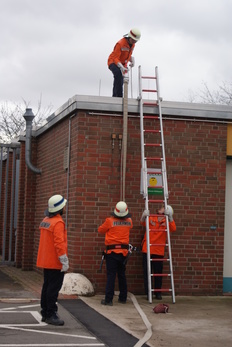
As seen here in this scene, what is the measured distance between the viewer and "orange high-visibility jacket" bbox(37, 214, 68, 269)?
29.2 feet

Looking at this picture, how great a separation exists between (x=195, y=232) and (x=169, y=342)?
16.2 ft

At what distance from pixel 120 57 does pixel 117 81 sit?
23.1 inches

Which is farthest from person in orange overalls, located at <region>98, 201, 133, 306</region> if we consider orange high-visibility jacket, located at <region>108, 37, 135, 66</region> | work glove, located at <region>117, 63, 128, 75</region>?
orange high-visibility jacket, located at <region>108, 37, 135, 66</region>

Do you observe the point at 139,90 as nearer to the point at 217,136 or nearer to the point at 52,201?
the point at 217,136

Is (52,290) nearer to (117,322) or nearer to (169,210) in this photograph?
(117,322)

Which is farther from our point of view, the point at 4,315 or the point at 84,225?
the point at 84,225

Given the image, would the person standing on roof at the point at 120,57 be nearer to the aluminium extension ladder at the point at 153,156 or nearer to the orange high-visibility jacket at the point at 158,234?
the aluminium extension ladder at the point at 153,156

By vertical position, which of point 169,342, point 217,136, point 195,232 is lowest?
point 169,342

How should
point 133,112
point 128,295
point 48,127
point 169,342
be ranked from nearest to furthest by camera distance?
point 169,342 < point 128,295 < point 133,112 < point 48,127

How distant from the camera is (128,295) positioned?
12062 millimetres

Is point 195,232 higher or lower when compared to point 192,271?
higher

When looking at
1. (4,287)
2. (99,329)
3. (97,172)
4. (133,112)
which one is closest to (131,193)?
(97,172)

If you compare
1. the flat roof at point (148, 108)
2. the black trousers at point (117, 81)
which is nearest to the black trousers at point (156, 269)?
the flat roof at point (148, 108)

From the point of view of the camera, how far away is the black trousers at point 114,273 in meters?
11.1
